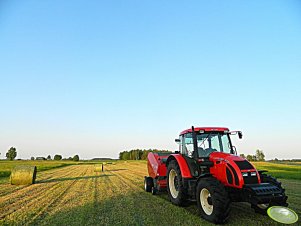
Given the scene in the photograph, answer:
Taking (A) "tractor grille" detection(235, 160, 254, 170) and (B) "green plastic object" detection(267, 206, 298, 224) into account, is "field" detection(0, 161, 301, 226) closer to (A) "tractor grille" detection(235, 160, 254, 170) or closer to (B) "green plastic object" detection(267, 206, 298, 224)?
(B) "green plastic object" detection(267, 206, 298, 224)

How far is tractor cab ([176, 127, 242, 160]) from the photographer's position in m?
6.89

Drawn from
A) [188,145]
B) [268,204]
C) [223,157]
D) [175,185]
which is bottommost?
[268,204]

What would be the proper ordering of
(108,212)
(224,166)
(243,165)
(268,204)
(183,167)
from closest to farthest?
1. (268,204)
2. (243,165)
3. (224,166)
4. (108,212)
5. (183,167)

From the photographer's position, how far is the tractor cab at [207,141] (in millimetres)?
6891

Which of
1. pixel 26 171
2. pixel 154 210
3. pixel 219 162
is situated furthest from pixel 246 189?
pixel 26 171

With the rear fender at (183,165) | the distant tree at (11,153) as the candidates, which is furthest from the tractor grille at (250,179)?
the distant tree at (11,153)

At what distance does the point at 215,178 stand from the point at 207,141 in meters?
1.78

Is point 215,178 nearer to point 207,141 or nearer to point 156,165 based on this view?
point 207,141

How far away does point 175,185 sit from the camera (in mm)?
7586

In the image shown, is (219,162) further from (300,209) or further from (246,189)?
(300,209)

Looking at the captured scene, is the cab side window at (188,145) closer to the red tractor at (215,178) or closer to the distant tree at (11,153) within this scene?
the red tractor at (215,178)

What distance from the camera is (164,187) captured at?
877cm

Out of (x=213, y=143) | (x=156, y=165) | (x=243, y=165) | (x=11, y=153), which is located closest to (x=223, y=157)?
(x=243, y=165)

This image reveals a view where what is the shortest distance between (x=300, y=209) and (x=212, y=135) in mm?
3071
